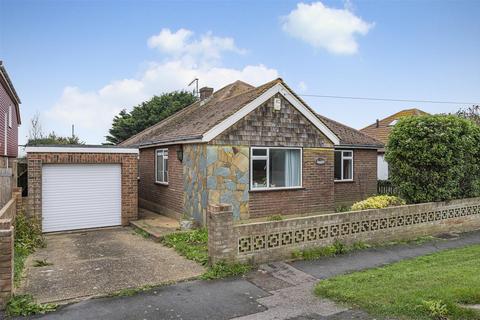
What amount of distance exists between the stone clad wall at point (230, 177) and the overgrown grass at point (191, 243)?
Result: 1.26m

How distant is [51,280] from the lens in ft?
22.6

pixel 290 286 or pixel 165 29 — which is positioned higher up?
pixel 165 29

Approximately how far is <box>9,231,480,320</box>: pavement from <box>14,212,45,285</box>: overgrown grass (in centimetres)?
317

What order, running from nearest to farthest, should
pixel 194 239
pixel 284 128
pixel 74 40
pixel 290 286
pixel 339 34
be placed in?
pixel 290 286 < pixel 194 239 < pixel 284 128 < pixel 74 40 < pixel 339 34

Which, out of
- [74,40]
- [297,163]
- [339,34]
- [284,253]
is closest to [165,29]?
[74,40]

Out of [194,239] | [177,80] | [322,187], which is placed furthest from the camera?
[177,80]

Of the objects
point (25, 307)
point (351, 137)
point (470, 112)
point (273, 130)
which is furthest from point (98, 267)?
point (470, 112)

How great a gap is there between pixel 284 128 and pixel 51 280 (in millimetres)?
8425

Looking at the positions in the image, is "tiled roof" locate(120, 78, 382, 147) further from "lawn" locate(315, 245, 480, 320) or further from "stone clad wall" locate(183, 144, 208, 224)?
"lawn" locate(315, 245, 480, 320)

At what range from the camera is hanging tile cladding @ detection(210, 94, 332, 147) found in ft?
39.0

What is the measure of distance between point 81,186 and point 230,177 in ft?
15.4

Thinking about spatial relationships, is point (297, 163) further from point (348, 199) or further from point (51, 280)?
point (51, 280)

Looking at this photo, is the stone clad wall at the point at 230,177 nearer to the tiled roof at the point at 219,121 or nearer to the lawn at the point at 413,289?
the tiled roof at the point at 219,121

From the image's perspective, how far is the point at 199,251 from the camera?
8875 mm
